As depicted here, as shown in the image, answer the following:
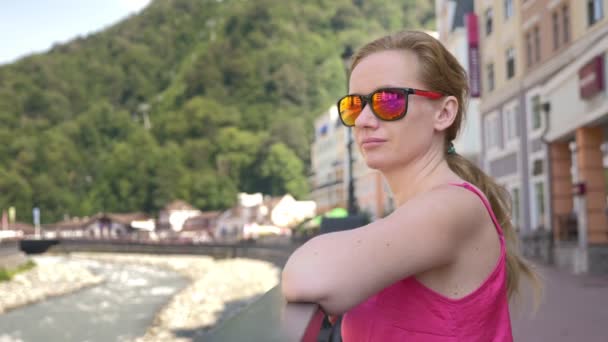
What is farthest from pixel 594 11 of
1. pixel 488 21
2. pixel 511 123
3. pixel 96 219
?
pixel 96 219

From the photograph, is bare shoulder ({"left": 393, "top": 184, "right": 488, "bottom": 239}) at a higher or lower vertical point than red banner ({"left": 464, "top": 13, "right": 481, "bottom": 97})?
lower

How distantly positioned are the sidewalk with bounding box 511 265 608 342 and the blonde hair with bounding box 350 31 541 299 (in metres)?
4.25

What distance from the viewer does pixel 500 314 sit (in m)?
1.59

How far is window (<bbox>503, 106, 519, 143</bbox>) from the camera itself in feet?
99.4

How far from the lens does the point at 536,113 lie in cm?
2797

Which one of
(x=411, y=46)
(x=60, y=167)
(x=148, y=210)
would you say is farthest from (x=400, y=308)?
(x=60, y=167)

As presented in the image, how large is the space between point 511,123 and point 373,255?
1199 inches

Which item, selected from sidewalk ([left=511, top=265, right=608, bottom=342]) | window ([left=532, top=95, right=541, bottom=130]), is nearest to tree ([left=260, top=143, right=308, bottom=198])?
window ([left=532, top=95, right=541, bottom=130])

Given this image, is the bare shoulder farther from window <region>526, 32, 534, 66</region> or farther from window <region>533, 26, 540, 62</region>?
window <region>526, 32, 534, 66</region>

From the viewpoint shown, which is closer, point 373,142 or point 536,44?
point 373,142

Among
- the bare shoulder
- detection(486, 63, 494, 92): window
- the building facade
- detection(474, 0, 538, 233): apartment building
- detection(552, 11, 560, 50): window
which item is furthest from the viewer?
the building facade

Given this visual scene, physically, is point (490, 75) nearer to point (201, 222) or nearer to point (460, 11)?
point (460, 11)

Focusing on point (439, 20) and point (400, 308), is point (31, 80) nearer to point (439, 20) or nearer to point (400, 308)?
point (439, 20)

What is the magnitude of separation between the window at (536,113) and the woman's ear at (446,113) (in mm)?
26676
